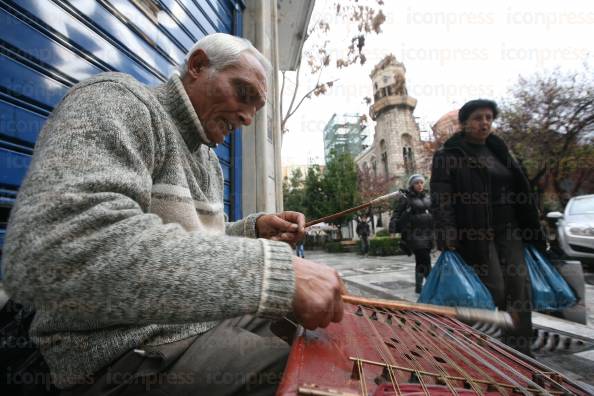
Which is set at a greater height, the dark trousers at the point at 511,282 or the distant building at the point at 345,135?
the distant building at the point at 345,135

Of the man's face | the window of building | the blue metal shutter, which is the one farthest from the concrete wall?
the window of building

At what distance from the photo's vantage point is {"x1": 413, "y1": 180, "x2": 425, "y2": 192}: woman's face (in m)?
5.20

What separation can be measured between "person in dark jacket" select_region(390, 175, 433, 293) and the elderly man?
4.52m

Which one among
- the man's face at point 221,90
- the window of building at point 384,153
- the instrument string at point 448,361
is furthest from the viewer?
the window of building at point 384,153

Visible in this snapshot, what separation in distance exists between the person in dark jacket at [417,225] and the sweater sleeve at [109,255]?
15.4 feet

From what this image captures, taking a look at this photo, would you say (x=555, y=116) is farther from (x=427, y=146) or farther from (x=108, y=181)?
(x=108, y=181)

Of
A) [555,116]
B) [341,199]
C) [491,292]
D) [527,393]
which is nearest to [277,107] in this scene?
[491,292]

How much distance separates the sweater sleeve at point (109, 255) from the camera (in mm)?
517

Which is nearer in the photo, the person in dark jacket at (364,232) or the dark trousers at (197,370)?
the dark trousers at (197,370)

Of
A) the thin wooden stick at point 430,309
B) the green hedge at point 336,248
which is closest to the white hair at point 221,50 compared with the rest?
the thin wooden stick at point 430,309

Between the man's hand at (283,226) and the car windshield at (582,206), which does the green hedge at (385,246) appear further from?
the man's hand at (283,226)

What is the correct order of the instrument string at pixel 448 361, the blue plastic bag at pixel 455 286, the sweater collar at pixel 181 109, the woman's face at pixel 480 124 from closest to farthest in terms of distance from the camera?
the instrument string at pixel 448 361 < the sweater collar at pixel 181 109 < the blue plastic bag at pixel 455 286 < the woman's face at pixel 480 124

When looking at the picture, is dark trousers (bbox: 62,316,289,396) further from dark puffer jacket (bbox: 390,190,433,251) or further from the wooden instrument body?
dark puffer jacket (bbox: 390,190,433,251)

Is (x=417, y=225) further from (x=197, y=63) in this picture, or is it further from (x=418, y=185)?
(x=197, y=63)
